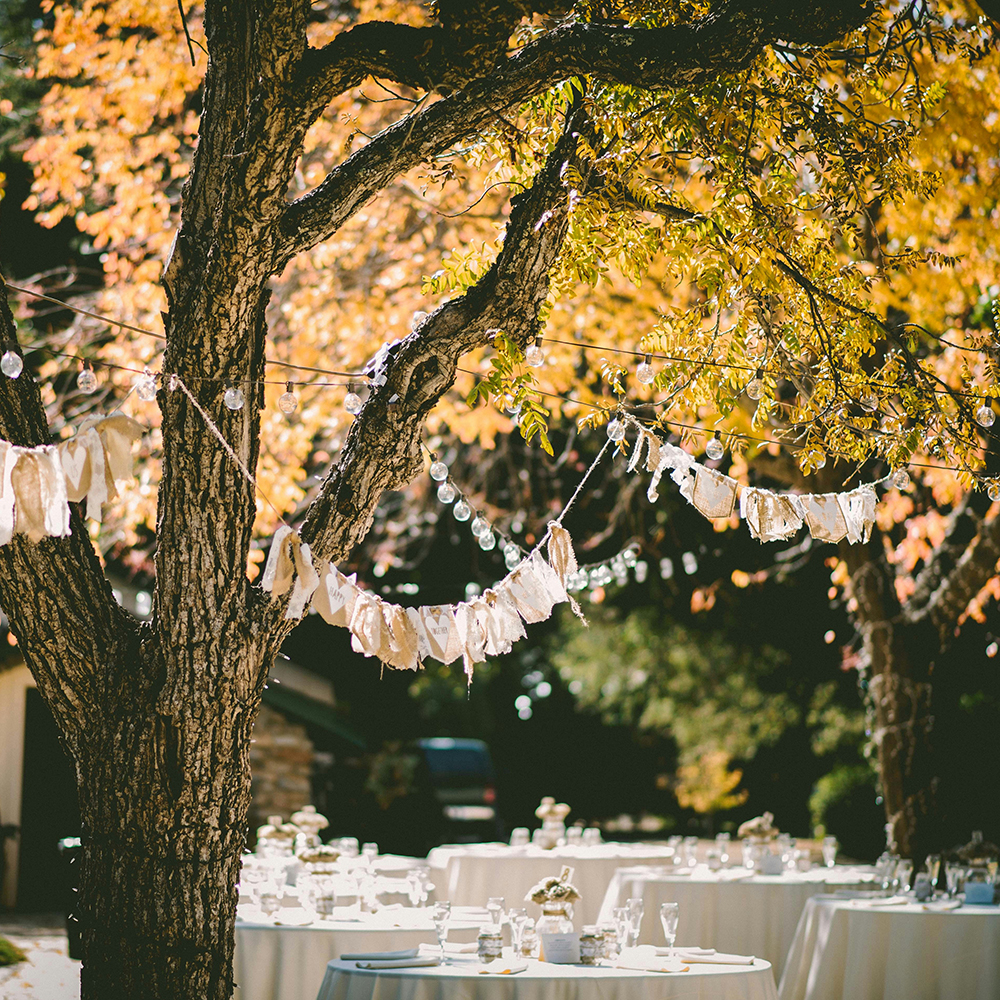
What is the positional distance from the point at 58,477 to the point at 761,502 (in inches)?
96.3

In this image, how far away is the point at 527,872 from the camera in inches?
328

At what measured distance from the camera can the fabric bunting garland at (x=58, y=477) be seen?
2920mm

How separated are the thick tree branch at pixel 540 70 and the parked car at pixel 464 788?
14737 millimetres

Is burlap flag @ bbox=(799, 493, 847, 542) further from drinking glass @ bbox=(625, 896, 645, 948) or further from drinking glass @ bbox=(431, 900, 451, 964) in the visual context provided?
drinking glass @ bbox=(431, 900, 451, 964)

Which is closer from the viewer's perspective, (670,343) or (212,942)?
(212,942)

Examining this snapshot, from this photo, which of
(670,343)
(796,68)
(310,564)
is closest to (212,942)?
(310,564)

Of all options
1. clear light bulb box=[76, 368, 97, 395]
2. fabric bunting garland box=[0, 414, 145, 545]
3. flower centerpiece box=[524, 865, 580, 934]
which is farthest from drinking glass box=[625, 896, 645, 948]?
clear light bulb box=[76, 368, 97, 395]

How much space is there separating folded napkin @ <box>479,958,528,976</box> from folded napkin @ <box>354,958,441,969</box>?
0.74ft

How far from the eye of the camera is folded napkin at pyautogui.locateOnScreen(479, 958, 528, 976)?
4.09 meters

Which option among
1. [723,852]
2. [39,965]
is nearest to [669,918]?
[723,852]

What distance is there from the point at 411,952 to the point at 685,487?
2146 millimetres

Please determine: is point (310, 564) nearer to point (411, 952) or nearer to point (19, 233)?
point (411, 952)

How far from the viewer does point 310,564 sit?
338 centimetres

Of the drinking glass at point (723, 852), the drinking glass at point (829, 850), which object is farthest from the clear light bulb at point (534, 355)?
the drinking glass at point (829, 850)
